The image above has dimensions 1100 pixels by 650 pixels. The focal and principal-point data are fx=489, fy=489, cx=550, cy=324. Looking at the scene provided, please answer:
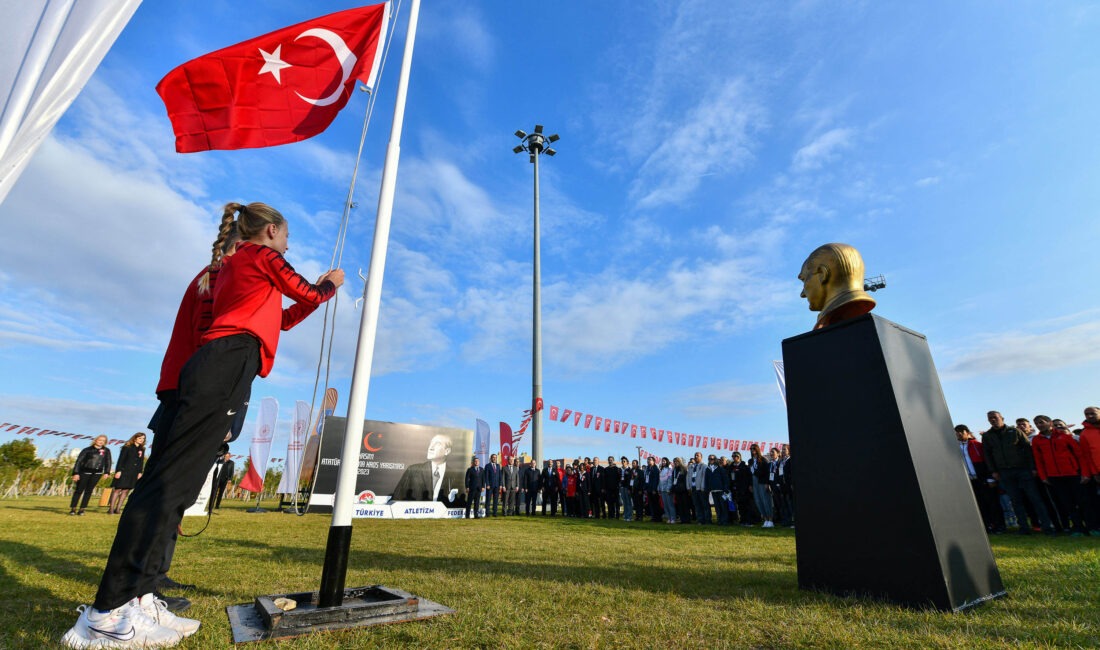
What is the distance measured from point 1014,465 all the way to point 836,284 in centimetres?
845

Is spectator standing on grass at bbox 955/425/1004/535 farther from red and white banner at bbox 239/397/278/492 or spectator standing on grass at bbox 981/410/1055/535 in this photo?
red and white banner at bbox 239/397/278/492

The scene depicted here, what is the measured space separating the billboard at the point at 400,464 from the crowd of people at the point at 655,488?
0.72 metres

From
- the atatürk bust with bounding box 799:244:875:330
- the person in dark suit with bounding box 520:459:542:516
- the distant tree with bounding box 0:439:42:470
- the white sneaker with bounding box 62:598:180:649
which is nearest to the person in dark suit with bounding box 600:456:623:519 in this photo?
the person in dark suit with bounding box 520:459:542:516

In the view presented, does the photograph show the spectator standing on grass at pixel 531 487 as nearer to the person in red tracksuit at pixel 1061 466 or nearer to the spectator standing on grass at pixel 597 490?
the spectator standing on grass at pixel 597 490

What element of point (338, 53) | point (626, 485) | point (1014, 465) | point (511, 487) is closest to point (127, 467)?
point (511, 487)

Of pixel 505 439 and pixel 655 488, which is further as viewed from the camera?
pixel 505 439

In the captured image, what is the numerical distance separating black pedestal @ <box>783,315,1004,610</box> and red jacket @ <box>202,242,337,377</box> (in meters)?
3.31

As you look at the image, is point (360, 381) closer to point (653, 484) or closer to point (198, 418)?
point (198, 418)

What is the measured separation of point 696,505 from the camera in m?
15.0

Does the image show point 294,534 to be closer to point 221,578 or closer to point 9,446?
point 221,578

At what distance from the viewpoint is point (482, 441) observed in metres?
21.8

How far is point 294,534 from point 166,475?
262 inches

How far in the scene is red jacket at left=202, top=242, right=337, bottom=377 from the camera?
2.55 metres

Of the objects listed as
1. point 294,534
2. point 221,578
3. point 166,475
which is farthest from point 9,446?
point 166,475
